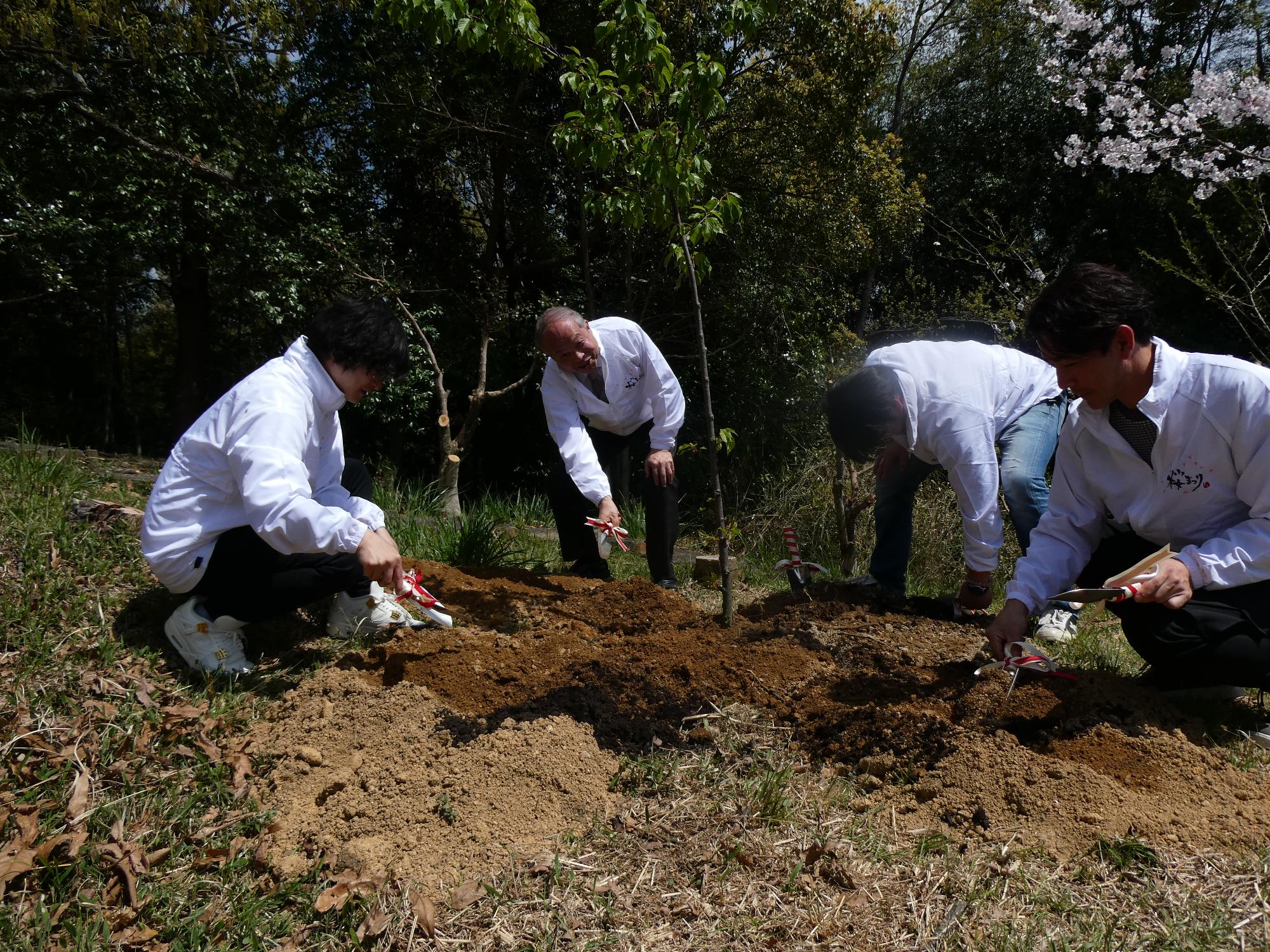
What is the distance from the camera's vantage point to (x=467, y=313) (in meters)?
8.89

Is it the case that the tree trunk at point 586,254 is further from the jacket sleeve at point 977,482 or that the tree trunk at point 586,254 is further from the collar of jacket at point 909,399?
the jacket sleeve at point 977,482

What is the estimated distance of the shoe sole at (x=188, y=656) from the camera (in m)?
2.99

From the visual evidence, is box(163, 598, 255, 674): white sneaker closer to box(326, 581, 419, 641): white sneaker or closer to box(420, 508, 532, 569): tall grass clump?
box(326, 581, 419, 641): white sneaker

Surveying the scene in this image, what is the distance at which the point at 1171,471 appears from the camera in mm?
2551

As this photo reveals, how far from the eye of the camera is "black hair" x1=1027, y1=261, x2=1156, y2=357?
2371mm

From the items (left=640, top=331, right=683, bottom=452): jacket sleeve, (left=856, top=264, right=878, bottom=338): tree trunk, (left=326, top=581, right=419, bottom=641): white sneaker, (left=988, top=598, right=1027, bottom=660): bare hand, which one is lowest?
(left=326, top=581, right=419, bottom=641): white sneaker

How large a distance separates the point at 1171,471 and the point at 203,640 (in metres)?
3.29

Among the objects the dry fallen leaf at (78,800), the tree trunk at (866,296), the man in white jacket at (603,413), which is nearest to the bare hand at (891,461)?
the man in white jacket at (603,413)

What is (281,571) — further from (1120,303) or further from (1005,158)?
(1005,158)

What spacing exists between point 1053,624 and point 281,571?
10.5 ft

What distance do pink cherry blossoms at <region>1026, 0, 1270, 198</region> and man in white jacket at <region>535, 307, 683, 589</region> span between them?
528 cm

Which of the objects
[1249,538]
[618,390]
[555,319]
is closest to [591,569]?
[618,390]

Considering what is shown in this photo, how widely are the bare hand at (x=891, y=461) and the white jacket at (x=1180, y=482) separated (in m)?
1.13

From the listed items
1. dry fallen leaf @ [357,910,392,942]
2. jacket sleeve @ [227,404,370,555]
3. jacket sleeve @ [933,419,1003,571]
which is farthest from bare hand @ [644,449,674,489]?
dry fallen leaf @ [357,910,392,942]
